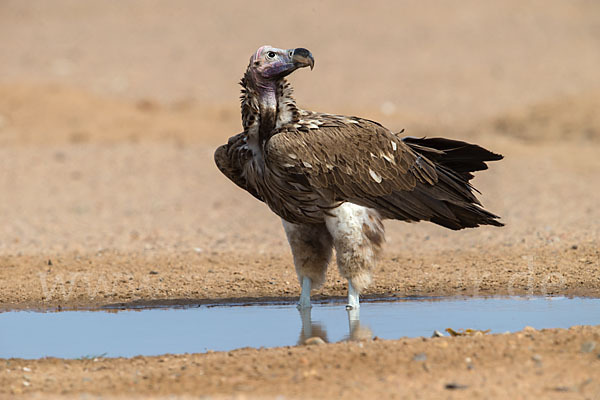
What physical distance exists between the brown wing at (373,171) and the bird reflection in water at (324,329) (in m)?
0.93

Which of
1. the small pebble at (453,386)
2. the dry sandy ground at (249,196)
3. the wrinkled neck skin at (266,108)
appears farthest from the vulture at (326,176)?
the small pebble at (453,386)

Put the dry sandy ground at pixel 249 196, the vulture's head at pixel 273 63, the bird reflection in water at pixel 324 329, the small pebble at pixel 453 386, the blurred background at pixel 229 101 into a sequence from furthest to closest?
the blurred background at pixel 229 101 < the vulture's head at pixel 273 63 < the bird reflection in water at pixel 324 329 < the dry sandy ground at pixel 249 196 < the small pebble at pixel 453 386

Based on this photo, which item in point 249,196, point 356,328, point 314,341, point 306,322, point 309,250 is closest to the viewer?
point 314,341

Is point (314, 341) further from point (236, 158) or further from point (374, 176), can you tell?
point (236, 158)

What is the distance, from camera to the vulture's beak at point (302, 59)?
769cm

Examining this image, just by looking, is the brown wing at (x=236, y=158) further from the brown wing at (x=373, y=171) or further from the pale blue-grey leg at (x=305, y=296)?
the pale blue-grey leg at (x=305, y=296)

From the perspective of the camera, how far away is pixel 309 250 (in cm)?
845

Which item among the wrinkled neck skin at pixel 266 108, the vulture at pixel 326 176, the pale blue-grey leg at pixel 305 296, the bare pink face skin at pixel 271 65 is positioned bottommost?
the pale blue-grey leg at pixel 305 296

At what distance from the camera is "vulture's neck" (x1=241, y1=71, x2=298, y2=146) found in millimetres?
7891

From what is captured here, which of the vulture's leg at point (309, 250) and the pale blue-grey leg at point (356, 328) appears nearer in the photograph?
the pale blue-grey leg at point (356, 328)

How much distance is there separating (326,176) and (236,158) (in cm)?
84

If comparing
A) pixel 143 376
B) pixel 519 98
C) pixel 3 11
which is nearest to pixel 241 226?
pixel 143 376

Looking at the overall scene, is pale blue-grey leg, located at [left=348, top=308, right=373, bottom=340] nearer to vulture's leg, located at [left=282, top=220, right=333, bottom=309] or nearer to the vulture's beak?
Result: vulture's leg, located at [left=282, top=220, right=333, bottom=309]

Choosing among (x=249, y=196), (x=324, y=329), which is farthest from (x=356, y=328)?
(x=249, y=196)
